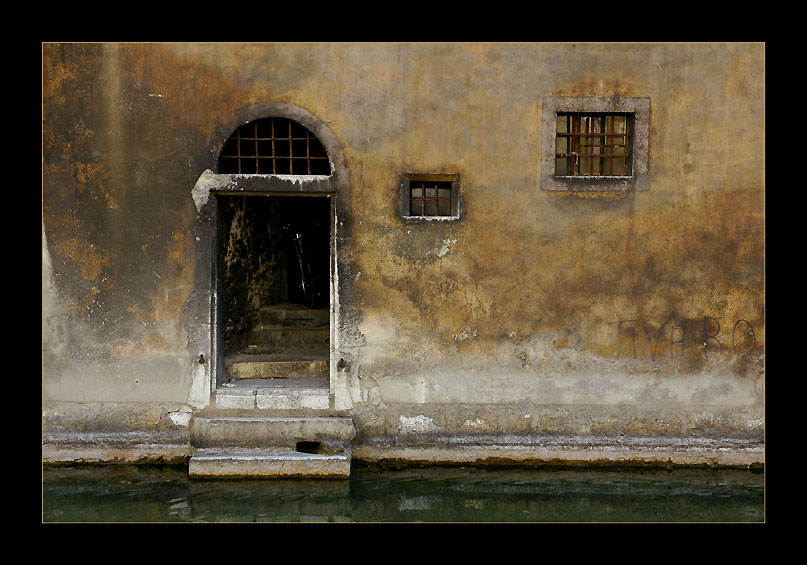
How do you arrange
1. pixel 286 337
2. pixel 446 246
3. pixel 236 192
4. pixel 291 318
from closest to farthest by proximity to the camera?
pixel 236 192 < pixel 446 246 < pixel 286 337 < pixel 291 318

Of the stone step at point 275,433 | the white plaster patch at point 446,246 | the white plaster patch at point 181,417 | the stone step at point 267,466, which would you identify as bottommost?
the stone step at point 267,466

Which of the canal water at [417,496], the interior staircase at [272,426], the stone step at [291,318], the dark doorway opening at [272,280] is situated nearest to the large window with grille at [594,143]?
the canal water at [417,496]

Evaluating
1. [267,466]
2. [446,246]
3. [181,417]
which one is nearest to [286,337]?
[181,417]

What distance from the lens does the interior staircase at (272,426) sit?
743 centimetres

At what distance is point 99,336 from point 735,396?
7059mm

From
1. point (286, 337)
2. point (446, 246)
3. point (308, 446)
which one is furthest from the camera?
point (286, 337)

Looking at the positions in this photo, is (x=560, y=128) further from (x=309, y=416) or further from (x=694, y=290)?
(x=309, y=416)

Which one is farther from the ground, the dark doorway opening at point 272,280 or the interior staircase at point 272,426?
the dark doorway opening at point 272,280

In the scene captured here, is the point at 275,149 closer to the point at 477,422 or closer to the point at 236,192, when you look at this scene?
A: the point at 236,192

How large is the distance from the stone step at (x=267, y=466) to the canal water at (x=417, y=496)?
3.6 inches

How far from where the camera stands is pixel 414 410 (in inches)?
308

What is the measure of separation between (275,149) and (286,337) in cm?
310

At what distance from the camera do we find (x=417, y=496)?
7246mm

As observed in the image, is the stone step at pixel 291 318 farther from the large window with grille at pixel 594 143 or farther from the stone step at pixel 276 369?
the large window with grille at pixel 594 143
